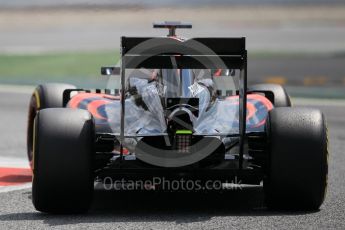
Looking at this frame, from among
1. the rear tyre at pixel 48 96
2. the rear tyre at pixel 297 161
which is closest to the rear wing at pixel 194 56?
the rear tyre at pixel 297 161

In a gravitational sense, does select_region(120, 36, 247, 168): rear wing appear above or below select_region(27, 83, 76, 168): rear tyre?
above

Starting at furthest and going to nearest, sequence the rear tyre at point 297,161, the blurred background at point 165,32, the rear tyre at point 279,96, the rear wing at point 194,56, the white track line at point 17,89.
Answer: the blurred background at point 165,32, the white track line at point 17,89, the rear tyre at point 279,96, the rear wing at point 194,56, the rear tyre at point 297,161

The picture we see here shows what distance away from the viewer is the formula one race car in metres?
7.78

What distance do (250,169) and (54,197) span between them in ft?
5.06

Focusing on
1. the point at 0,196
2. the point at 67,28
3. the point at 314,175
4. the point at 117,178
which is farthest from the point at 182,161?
the point at 67,28

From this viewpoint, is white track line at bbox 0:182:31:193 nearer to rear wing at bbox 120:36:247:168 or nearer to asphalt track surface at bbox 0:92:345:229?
asphalt track surface at bbox 0:92:345:229

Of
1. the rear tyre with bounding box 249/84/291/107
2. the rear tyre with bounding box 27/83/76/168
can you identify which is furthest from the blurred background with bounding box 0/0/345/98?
the rear tyre with bounding box 249/84/291/107

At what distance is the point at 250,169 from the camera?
8008 mm

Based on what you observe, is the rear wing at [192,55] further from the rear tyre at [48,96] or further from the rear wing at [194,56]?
the rear tyre at [48,96]

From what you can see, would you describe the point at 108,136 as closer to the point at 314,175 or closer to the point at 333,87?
the point at 314,175

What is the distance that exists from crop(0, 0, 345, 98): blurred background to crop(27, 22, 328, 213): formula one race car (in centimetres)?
514

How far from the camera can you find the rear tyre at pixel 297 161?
309 inches

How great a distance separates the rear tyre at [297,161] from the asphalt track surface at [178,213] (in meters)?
0.14

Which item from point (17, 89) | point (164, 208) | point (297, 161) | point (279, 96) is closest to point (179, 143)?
point (164, 208)
